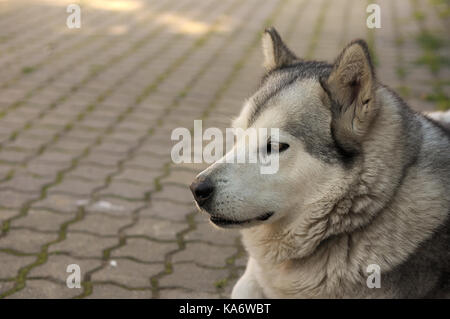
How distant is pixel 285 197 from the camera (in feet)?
9.59

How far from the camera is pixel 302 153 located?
114 inches

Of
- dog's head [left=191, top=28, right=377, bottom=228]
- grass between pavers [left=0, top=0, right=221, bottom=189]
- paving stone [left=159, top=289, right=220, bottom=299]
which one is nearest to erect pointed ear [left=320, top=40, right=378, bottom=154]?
dog's head [left=191, top=28, right=377, bottom=228]

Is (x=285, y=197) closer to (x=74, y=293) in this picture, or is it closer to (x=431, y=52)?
(x=74, y=293)

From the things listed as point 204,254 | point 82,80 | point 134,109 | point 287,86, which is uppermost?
point 82,80

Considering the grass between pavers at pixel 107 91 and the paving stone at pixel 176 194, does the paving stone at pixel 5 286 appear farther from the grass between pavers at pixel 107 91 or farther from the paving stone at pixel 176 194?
the grass between pavers at pixel 107 91

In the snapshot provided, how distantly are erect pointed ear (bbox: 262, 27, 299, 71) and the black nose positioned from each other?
1052 millimetres

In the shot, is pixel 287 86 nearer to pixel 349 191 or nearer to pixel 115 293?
pixel 349 191

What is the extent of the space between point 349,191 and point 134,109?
429 centimetres

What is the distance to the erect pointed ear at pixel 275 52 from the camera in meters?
3.54

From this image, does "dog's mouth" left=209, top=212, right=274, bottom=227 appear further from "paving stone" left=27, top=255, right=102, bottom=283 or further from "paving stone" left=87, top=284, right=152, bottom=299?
"paving stone" left=27, top=255, right=102, bottom=283

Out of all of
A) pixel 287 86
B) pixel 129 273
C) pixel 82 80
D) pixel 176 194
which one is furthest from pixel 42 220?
pixel 82 80

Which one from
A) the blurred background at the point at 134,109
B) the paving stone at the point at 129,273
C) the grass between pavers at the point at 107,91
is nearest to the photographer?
the paving stone at the point at 129,273

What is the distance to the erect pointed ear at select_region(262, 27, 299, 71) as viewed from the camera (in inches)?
139

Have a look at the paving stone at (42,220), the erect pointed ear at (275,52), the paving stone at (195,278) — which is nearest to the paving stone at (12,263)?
the paving stone at (42,220)
